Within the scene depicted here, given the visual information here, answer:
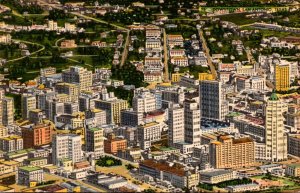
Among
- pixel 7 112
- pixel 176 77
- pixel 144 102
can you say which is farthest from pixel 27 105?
pixel 176 77

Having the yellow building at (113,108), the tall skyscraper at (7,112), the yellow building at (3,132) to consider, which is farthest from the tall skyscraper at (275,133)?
the tall skyscraper at (7,112)

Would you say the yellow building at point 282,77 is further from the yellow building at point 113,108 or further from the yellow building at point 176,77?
the yellow building at point 113,108

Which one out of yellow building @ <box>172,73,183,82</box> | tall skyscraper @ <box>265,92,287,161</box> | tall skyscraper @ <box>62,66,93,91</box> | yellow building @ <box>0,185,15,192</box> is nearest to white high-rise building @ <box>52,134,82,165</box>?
yellow building @ <box>0,185,15,192</box>

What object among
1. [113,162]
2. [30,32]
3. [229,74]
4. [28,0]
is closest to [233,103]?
[229,74]

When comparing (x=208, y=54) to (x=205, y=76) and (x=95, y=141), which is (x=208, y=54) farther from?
(x=95, y=141)

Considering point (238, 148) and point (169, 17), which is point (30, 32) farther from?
point (238, 148)

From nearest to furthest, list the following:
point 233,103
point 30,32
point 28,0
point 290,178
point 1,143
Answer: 1. point 290,178
2. point 1,143
3. point 233,103
4. point 30,32
5. point 28,0
